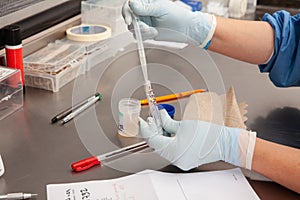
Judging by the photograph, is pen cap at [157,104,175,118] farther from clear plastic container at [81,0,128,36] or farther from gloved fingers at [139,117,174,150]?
clear plastic container at [81,0,128,36]

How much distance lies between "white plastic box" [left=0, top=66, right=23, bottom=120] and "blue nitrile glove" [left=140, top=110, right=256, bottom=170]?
0.47 meters

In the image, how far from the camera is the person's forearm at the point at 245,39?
1452mm

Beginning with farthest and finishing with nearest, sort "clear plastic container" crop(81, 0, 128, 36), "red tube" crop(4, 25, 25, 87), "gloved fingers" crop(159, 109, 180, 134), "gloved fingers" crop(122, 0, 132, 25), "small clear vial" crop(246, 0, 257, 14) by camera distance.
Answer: "small clear vial" crop(246, 0, 257, 14) → "clear plastic container" crop(81, 0, 128, 36) → "red tube" crop(4, 25, 25, 87) → "gloved fingers" crop(122, 0, 132, 25) → "gloved fingers" crop(159, 109, 180, 134)

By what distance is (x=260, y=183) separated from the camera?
105 cm

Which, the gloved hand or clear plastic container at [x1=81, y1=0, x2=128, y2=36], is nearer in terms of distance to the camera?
the gloved hand

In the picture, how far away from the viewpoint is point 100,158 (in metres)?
1.09

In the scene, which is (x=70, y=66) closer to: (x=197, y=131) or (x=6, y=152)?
(x=6, y=152)

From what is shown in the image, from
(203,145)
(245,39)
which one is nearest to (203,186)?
(203,145)

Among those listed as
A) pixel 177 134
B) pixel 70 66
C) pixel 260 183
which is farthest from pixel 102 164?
pixel 70 66

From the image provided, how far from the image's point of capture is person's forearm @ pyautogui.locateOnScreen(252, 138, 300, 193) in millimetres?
1023

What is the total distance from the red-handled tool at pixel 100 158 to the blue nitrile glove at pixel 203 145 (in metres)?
0.09

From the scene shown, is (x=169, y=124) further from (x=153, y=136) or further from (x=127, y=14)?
(x=127, y=14)

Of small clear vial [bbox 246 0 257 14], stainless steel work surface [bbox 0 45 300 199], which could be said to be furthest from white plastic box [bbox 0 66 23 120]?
small clear vial [bbox 246 0 257 14]

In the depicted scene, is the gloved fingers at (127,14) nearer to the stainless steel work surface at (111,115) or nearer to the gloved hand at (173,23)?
the gloved hand at (173,23)
